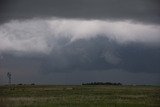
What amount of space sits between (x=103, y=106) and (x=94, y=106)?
0.92 m

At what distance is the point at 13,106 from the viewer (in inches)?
1367

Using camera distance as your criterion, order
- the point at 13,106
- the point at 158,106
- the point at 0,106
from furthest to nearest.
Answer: the point at 158,106 → the point at 13,106 → the point at 0,106

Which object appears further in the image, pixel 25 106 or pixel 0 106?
pixel 25 106

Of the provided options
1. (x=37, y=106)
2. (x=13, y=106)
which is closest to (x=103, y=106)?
(x=37, y=106)

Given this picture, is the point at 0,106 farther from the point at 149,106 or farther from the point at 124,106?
the point at 149,106

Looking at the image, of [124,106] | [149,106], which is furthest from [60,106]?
[149,106]

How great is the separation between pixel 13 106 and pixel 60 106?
4.69 m

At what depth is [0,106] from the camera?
3108 centimetres

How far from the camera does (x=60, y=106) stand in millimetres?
36375

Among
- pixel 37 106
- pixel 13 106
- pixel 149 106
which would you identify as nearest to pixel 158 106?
pixel 149 106

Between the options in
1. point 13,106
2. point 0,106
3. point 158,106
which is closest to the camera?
point 0,106

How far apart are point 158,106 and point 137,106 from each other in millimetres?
2138

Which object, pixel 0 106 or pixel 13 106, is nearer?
pixel 0 106

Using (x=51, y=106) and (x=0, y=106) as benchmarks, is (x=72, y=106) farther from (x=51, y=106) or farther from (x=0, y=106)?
(x=0, y=106)
